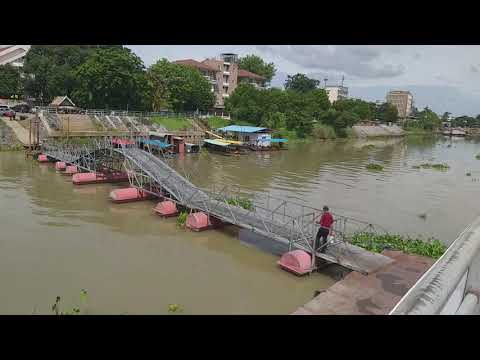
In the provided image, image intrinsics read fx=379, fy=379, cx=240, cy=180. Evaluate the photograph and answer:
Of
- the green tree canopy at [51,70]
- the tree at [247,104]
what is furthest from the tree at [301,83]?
the green tree canopy at [51,70]

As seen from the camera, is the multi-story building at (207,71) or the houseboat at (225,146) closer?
the houseboat at (225,146)

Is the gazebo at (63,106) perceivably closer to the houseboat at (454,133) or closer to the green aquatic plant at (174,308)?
the green aquatic plant at (174,308)

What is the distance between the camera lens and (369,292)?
999 cm

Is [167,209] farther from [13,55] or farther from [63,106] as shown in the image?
[13,55]

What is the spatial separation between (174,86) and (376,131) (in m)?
57.9

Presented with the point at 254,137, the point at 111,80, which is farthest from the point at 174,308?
the point at 111,80

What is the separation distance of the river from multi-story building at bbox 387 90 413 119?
159 metres

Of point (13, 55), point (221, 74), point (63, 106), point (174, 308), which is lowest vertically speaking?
point (174, 308)

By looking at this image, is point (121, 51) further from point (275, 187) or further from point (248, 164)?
point (275, 187)

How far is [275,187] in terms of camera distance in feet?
88.7

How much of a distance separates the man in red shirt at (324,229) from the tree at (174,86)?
1919 inches

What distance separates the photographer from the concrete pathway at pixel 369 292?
9.02 metres
